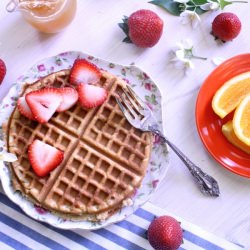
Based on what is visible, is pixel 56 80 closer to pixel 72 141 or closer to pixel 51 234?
pixel 72 141

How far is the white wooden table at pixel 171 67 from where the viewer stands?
181 centimetres

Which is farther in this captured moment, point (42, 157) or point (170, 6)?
point (170, 6)

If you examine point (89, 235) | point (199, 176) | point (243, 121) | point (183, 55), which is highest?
point (183, 55)

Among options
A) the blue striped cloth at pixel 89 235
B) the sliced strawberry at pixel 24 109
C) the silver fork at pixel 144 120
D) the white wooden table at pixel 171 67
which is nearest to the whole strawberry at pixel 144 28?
the white wooden table at pixel 171 67

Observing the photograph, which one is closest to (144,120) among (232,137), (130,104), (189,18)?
(130,104)

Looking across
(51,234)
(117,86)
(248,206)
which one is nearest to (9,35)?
(117,86)

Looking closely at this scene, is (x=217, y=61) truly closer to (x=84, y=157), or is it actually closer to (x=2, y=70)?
(x=84, y=157)

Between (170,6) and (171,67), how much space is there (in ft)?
0.71

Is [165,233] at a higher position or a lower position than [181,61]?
lower

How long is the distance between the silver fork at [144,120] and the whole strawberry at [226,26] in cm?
36

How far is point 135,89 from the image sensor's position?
1.83 m

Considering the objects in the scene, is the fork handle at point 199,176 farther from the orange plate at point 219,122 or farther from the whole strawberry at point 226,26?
the whole strawberry at point 226,26

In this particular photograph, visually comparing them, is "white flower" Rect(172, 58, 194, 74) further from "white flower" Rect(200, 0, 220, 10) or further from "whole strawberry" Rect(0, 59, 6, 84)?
"whole strawberry" Rect(0, 59, 6, 84)

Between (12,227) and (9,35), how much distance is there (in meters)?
0.66
